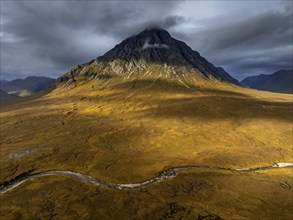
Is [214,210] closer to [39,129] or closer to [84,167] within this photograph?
[84,167]

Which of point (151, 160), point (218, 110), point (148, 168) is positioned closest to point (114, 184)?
point (148, 168)

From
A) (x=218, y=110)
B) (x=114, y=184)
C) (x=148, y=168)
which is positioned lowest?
(x=114, y=184)

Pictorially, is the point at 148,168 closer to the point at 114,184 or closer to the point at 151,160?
the point at 151,160

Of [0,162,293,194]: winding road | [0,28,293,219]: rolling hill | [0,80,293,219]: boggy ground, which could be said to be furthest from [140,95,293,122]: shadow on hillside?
[0,162,293,194]: winding road

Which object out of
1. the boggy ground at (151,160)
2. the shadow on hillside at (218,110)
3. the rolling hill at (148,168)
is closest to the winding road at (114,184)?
the rolling hill at (148,168)

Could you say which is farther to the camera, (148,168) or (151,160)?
(151,160)

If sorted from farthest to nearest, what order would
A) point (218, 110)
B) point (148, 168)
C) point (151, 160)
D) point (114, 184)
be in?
point (218, 110), point (151, 160), point (148, 168), point (114, 184)

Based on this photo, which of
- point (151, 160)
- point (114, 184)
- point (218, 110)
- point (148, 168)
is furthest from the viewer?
point (218, 110)

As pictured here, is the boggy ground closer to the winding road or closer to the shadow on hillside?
the shadow on hillside
